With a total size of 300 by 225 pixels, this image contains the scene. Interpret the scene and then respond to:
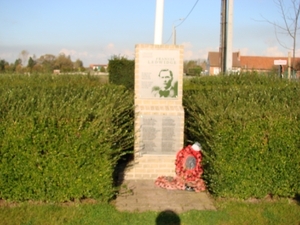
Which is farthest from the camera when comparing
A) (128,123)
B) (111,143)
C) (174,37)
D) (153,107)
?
(174,37)

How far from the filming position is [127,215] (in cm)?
450

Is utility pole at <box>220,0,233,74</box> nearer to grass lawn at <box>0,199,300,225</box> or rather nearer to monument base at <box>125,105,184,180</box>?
monument base at <box>125,105,184,180</box>

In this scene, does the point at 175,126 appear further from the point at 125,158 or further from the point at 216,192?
the point at 216,192

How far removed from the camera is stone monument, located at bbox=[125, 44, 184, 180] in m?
6.24

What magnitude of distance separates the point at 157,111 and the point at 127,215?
7.27 ft

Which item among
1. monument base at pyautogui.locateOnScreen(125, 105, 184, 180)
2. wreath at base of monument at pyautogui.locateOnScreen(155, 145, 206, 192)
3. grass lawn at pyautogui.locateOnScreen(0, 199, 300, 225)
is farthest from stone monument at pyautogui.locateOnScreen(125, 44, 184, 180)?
grass lawn at pyautogui.locateOnScreen(0, 199, 300, 225)

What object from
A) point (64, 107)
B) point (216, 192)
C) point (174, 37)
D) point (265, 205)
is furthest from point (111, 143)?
point (174, 37)

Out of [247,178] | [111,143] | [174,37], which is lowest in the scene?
[247,178]

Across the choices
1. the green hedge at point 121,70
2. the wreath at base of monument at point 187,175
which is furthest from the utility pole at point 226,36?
the wreath at base of monument at point 187,175

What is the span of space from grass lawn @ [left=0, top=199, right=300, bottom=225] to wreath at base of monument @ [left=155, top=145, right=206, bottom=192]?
2.80 feet

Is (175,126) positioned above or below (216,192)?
above

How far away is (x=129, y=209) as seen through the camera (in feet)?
15.5

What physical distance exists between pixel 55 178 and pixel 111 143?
32.7 inches

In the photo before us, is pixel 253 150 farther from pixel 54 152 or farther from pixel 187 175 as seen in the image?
pixel 54 152
